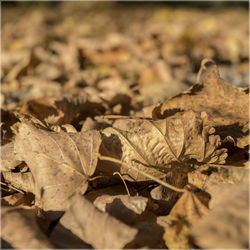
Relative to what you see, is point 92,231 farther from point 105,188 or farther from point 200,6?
point 200,6

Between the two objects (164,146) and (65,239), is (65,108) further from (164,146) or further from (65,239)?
(65,239)

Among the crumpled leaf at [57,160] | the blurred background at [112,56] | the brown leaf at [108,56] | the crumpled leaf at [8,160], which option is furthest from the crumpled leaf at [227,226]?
the brown leaf at [108,56]

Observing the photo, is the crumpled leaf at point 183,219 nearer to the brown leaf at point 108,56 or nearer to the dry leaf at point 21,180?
the dry leaf at point 21,180

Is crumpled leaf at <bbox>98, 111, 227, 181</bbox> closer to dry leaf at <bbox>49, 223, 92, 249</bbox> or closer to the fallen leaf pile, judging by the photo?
the fallen leaf pile

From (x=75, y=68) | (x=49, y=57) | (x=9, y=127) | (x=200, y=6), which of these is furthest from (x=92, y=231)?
(x=200, y=6)

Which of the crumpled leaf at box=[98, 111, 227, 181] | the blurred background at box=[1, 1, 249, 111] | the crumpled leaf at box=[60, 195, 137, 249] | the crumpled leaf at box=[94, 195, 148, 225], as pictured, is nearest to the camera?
the crumpled leaf at box=[60, 195, 137, 249]

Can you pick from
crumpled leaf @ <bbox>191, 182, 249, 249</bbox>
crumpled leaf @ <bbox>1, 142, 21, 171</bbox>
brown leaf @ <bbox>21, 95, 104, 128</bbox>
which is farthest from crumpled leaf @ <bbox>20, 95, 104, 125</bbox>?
crumpled leaf @ <bbox>191, 182, 249, 249</bbox>
